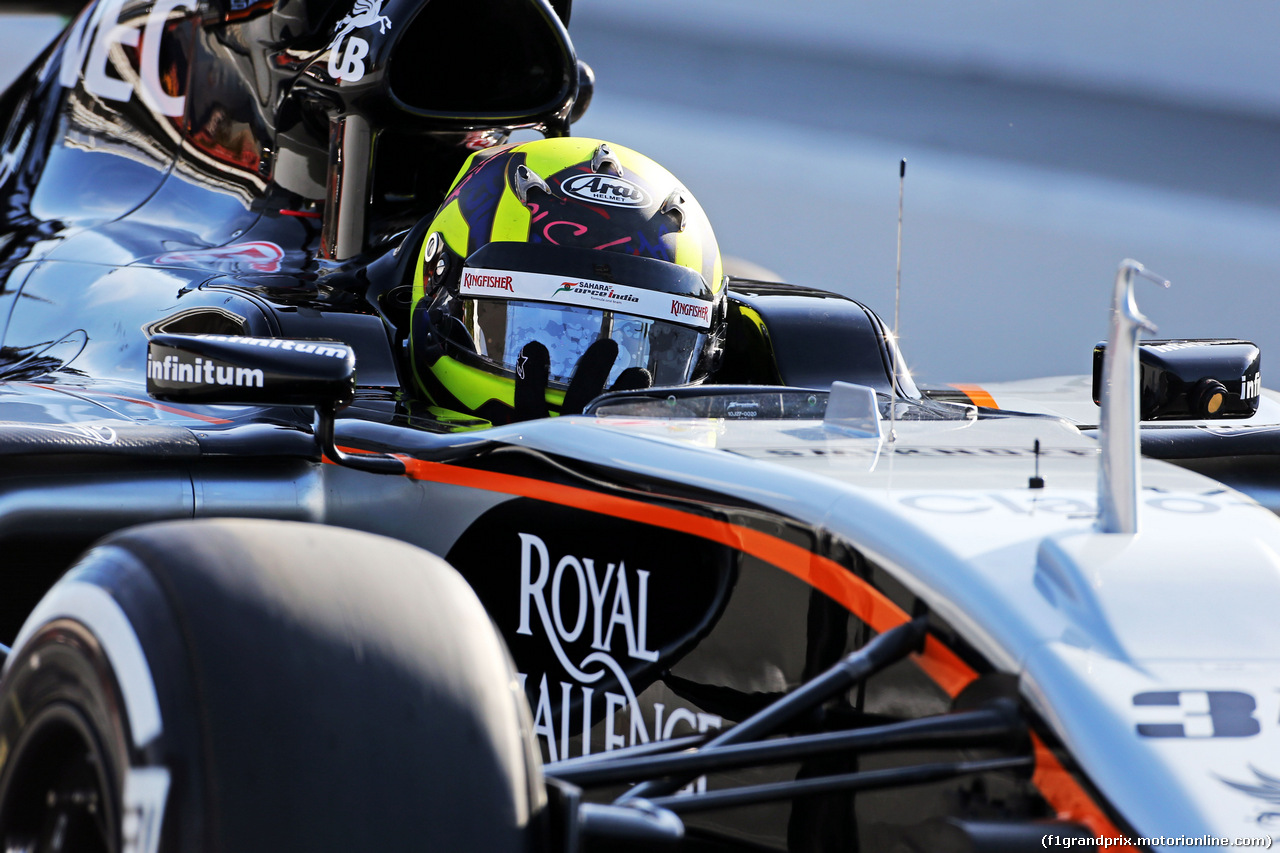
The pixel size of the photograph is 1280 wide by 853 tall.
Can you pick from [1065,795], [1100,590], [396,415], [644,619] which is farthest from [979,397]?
[1065,795]

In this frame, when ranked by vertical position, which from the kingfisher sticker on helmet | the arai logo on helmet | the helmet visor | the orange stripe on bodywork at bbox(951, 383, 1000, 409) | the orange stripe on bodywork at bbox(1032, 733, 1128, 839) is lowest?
the orange stripe on bodywork at bbox(951, 383, 1000, 409)

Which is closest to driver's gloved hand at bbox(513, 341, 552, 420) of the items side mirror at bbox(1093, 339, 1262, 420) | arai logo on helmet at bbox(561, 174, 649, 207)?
arai logo on helmet at bbox(561, 174, 649, 207)

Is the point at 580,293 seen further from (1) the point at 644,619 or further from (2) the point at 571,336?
(1) the point at 644,619

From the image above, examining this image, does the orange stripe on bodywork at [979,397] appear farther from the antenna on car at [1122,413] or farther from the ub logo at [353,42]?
the antenna on car at [1122,413]

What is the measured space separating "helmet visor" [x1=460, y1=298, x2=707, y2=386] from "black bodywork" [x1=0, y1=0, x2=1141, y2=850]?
0.18m

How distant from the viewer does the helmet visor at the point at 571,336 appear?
81.0 inches

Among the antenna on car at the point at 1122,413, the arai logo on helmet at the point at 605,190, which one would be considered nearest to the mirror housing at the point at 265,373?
the arai logo on helmet at the point at 605,190

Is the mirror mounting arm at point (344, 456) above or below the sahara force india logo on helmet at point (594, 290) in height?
below

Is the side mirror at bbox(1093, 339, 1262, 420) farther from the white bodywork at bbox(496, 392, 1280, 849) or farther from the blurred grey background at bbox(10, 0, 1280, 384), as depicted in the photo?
the blurred grey background at bbox(10, 0, 1280, 384)

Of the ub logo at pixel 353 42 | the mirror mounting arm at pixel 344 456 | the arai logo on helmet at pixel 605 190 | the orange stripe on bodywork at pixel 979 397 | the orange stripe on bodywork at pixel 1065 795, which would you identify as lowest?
the orange stripe on bodywork at pixel 979 397

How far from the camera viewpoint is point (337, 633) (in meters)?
1.01

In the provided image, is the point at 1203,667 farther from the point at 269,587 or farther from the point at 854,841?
the point at 269,587

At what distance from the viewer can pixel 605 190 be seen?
7.40ft

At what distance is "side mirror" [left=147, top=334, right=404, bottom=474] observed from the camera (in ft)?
5.13
